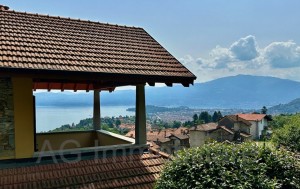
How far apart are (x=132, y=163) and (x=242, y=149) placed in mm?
3111

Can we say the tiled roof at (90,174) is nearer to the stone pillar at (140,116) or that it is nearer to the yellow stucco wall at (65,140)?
the stone pillar at (140,116)

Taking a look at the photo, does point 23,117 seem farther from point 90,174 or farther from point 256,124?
point 256,124

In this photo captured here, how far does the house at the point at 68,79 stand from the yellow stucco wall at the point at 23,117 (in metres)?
0.02

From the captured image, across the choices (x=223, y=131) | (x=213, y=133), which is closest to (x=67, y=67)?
(x=223, y=131)

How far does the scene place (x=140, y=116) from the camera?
8547 millimetres

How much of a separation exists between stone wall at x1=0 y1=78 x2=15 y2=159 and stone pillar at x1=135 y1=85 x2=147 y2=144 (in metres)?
3.26

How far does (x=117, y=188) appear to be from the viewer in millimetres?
7000

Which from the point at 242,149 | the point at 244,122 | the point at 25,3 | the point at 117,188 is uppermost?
the point at 25,3

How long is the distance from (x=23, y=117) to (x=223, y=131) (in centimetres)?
6045

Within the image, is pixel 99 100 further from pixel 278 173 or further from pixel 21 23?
pixel 278 173

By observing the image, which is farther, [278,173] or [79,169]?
[79,169]

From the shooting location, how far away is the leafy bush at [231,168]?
5.23 metres

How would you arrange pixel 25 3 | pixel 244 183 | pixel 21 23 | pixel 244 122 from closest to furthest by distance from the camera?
pixel 244 183 < pixel 21 23 < pixel 25 3 < pixel 244 122

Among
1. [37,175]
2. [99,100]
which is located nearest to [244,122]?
[99,100]
